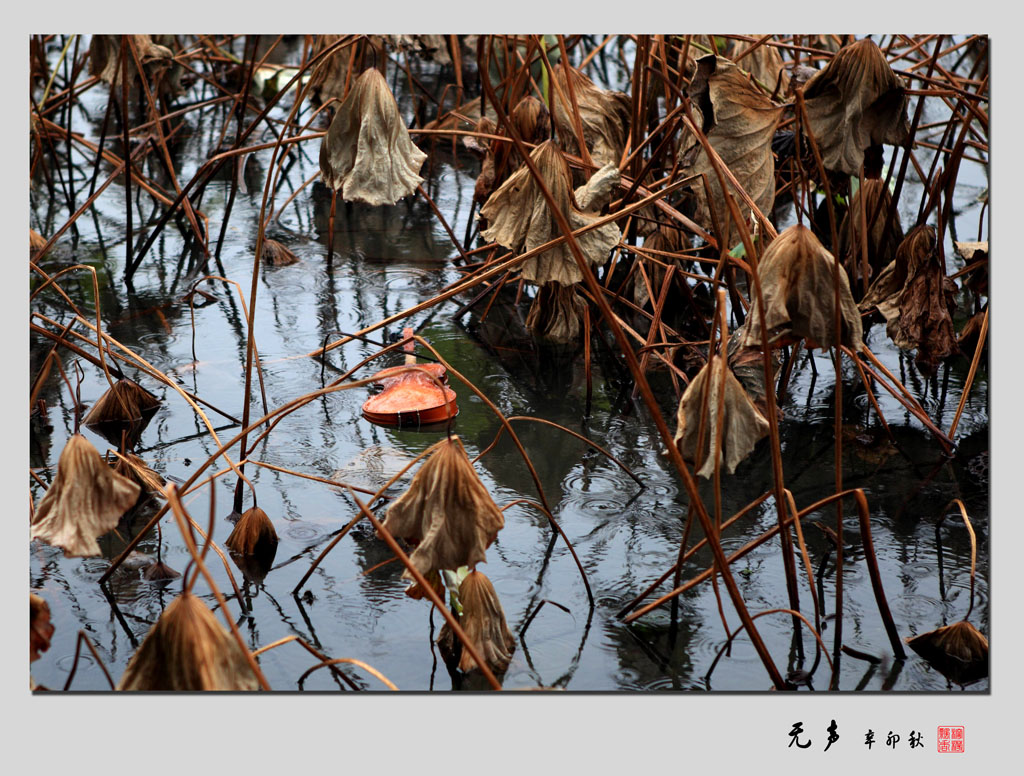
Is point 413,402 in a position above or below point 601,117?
below

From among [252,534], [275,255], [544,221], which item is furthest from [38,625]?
[275,255]

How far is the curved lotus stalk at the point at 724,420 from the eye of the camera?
1.09m

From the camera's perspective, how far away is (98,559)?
1432mm

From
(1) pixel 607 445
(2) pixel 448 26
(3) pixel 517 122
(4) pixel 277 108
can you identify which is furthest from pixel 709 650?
(4) pixel 277 108

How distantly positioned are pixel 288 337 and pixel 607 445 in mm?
681

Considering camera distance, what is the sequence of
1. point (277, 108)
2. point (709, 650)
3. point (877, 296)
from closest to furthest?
point (709, 650), point (877, 296), point (277, 108)

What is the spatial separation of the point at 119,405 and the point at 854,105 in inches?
44.3

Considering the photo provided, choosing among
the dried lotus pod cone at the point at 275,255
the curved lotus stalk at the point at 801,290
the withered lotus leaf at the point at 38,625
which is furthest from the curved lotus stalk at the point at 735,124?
the dried lotus pod cone at the point at 275,255

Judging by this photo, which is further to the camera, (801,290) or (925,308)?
(925,308)

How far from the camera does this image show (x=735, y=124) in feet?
4.42

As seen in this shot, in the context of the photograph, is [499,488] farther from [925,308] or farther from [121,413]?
[925,308]

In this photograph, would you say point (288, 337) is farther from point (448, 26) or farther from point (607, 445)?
point (448, 26)

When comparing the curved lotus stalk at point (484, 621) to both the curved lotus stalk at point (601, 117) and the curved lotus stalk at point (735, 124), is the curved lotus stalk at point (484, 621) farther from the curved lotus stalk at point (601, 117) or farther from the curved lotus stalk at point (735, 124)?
the curved lotus stalk at point (601, 117)
